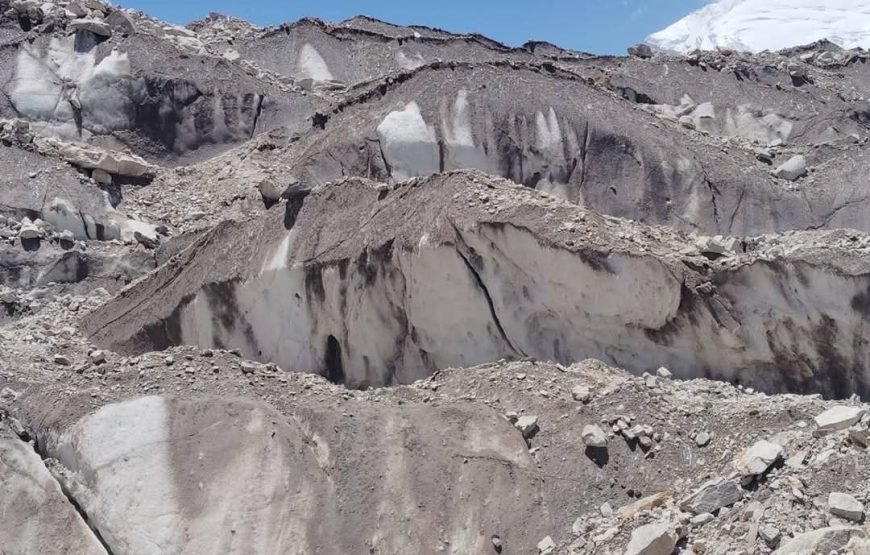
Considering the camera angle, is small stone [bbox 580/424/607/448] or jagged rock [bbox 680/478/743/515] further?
small stone [bbox 580/424/607/448]

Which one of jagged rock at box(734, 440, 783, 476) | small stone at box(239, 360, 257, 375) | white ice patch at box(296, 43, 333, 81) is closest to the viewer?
jagged rock at box(734, 440, 783, 476)

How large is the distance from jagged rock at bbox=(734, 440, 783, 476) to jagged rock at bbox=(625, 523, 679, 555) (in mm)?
821

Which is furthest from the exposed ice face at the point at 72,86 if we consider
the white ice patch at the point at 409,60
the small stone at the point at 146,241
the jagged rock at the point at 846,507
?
the jagged rock at the point at 846,507

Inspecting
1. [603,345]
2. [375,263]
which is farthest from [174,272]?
[603,345]

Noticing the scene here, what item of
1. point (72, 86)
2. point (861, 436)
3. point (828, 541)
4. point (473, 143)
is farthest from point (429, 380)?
point (72, 86)

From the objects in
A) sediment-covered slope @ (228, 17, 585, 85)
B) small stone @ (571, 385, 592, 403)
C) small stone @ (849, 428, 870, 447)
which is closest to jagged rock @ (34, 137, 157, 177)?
sediment-covered slope @ (228, 17, 585, 85)

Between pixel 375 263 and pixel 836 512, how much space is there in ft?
20.2

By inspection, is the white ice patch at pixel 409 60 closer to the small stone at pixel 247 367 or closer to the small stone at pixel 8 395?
the small stone at pixel 247 367

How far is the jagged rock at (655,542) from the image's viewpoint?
8867mm

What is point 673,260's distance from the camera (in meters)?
11.7

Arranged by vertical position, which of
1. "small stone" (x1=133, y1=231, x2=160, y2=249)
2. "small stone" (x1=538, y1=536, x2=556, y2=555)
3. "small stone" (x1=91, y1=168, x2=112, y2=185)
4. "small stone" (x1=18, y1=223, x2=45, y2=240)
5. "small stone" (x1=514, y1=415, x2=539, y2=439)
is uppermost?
"small stone" (x1=91, y1=168, x2=112, y2=185)

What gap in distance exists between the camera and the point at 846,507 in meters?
8.27

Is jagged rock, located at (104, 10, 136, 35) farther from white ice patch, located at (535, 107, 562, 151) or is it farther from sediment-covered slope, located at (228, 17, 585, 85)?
white ice patch, located at (535, 107, 562, 151)

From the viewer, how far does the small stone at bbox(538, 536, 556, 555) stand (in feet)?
32.7
